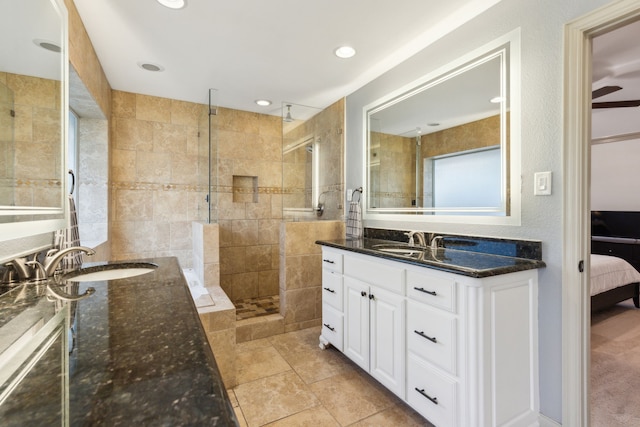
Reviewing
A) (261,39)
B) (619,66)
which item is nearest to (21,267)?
(261,39)

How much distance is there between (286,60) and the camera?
8.40ft

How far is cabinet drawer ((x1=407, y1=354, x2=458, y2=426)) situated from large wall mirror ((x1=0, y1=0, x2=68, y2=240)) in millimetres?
1717

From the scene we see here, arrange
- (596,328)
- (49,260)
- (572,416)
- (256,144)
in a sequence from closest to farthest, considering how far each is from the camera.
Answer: (49,260)
(572,416)
(596,328)
(256,144)

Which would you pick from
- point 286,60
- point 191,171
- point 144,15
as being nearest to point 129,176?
point 191,171

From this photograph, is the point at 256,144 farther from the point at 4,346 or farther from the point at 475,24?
the point at 4,346

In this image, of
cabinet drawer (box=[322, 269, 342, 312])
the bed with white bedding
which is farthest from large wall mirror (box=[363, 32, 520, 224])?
the bed with white bedding

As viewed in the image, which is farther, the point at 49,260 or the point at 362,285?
the point at 362,285

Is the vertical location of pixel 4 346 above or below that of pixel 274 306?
above

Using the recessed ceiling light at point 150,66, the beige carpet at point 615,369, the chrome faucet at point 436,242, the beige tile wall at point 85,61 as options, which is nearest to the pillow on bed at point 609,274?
the beige carpet at point 615,369

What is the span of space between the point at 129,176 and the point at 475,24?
10.7 ft

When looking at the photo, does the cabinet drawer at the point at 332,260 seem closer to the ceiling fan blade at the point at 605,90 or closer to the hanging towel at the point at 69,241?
the hanging towel at the point at 69,241

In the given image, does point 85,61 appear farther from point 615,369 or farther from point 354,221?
point 615,369

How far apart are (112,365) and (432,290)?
135 centimetres

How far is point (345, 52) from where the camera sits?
2.44 metres
